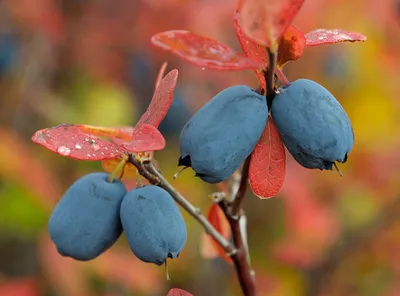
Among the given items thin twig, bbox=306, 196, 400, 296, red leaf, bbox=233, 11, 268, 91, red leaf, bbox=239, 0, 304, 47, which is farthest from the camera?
thin twig, bbox=306, 196, 400, 296

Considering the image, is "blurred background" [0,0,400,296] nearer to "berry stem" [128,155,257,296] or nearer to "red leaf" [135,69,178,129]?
"berry stem" [128,155,257,296]

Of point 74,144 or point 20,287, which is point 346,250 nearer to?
point 20,287

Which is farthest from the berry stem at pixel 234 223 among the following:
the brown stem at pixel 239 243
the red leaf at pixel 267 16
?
the red leaf at pixel 267 16

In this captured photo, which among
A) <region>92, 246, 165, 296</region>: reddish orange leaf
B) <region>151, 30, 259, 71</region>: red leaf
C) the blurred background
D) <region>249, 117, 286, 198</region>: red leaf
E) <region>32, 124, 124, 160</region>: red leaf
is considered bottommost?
<region>92, 246, 165, 296</region>: reddish orange leaf

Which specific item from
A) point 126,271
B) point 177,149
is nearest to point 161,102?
point 126,271

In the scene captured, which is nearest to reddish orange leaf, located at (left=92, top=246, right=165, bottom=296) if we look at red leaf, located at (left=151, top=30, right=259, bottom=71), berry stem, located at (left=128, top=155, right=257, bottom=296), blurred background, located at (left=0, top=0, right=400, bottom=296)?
blurred background, located at (left=0, top=0, right=400, bottom=296)

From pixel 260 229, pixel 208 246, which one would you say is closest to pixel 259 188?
pixel 208 246
